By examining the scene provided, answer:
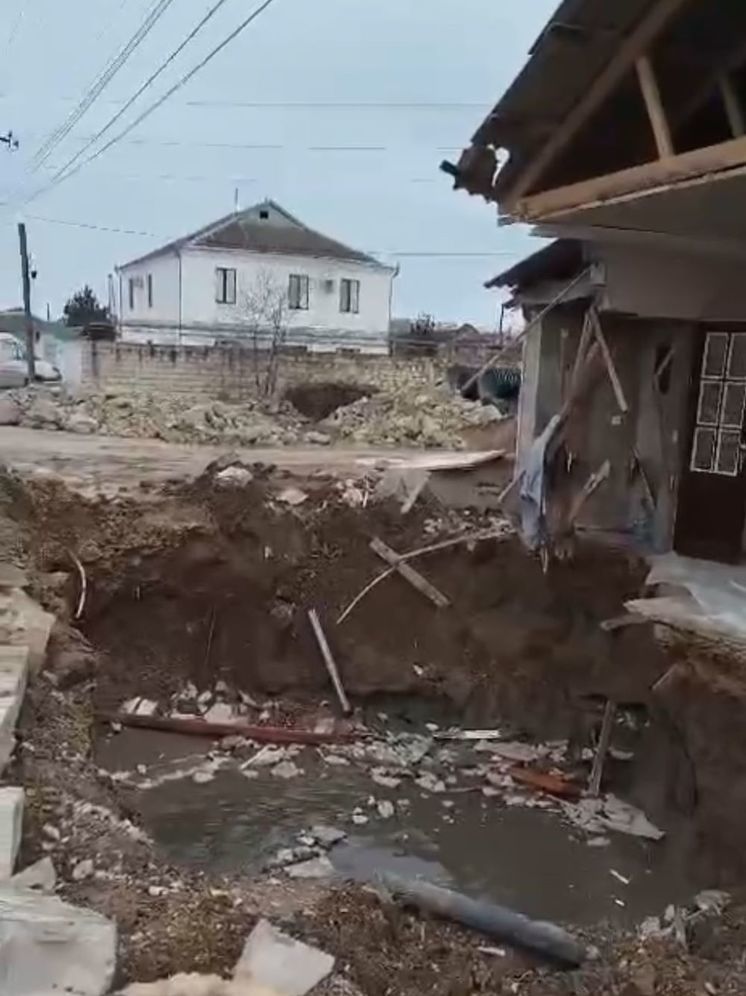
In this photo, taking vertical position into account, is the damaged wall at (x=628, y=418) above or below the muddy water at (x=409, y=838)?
above

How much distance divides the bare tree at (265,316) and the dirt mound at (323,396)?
2.86 ft

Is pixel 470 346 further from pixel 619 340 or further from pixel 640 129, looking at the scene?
pixel 640 129

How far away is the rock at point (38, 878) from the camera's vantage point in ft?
13.4

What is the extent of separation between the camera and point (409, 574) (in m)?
10.5

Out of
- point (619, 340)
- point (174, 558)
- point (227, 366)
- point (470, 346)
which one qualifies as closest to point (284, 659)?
point (174, 558)

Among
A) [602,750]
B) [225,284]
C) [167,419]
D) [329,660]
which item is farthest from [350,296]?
[602,750]

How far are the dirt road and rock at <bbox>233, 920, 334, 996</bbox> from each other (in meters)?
7.57

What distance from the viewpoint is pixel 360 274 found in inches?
1385

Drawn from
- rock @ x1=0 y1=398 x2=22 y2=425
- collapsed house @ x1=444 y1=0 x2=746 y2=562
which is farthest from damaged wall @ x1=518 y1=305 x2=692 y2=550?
rock @ x1=0 y1=398 x2=22 y2=425

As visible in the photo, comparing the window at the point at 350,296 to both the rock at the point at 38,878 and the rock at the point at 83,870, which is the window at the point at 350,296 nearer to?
the rock at the point at 83,870

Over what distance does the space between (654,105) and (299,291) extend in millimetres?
29290

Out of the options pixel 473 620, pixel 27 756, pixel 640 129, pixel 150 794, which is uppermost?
pixel 640 129

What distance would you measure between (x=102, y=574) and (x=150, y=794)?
8.20 feet

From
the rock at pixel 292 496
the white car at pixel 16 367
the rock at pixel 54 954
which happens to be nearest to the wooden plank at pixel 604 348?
the rock at pixel 292 496
